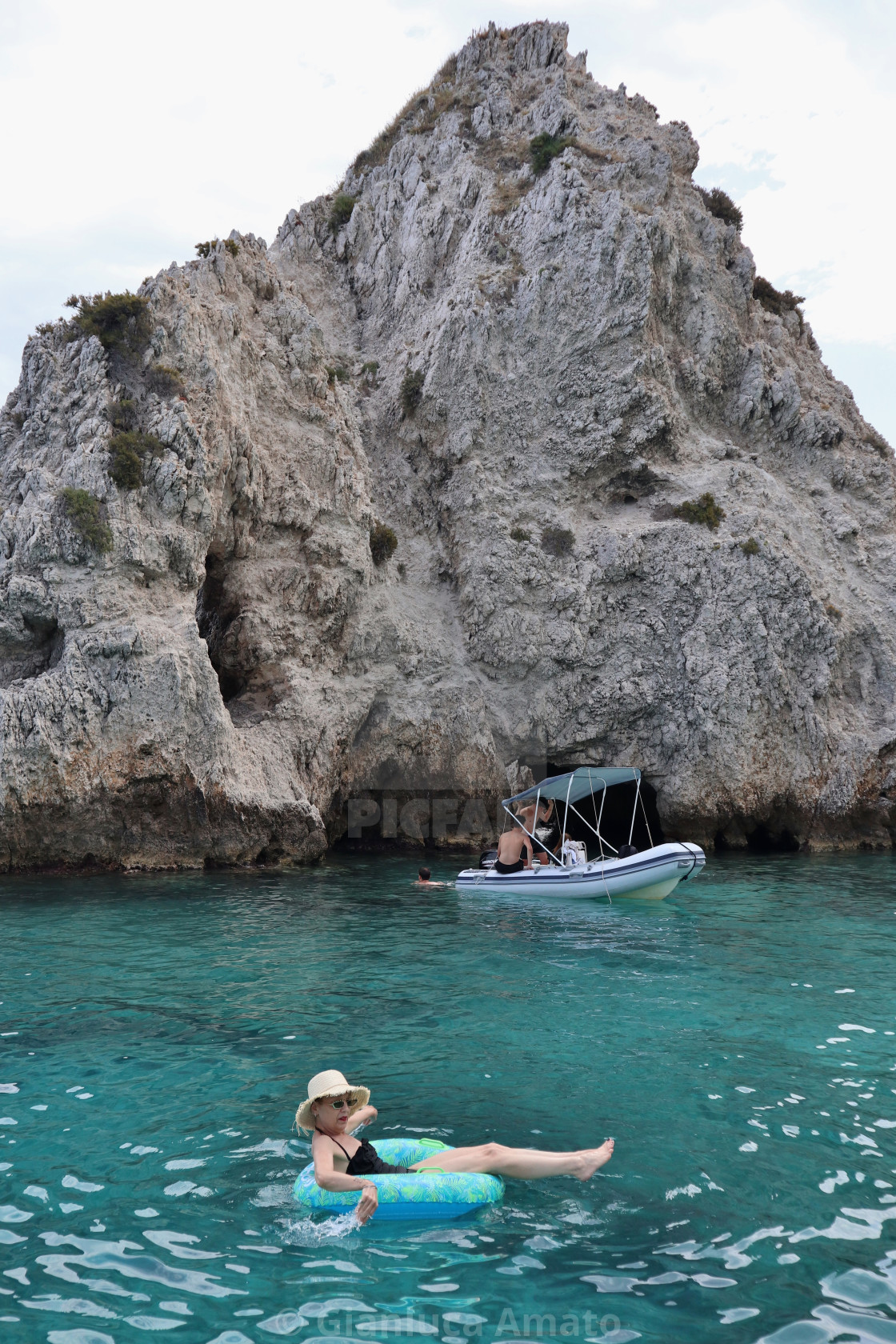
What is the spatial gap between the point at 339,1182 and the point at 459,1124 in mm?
1565

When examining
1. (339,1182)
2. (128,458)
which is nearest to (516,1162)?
(339,1182)

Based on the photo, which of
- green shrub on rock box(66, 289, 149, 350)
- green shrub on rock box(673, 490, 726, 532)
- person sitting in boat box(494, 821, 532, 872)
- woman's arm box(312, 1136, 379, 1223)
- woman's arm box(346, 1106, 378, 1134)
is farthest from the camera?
green shrub on rock box(673, 490, 726, 532)

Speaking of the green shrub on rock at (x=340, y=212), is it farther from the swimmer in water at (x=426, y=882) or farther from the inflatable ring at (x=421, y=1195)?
the inflatable ring at (x=421, y=1195)

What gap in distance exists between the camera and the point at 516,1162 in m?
5.71

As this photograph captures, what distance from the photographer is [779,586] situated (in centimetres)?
2848

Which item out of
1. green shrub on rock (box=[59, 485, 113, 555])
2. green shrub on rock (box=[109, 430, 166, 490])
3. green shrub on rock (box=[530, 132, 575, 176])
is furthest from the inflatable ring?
green shrub on rock (box=[530, 132, 575, 176])

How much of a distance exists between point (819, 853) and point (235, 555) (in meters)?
20.2

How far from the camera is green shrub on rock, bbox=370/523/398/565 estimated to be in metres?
29.9

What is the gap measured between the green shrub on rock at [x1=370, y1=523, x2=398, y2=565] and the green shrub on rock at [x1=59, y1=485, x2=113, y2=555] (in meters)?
9.93

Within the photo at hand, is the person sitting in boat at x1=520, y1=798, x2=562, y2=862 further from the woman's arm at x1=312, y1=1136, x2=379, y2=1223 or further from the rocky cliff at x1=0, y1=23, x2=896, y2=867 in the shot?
the woman's arm at x1=312, y1=1136, x2=379, y2=1223

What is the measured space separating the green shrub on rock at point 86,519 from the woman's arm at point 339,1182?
61.1 ft

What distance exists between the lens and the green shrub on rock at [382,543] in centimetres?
2991

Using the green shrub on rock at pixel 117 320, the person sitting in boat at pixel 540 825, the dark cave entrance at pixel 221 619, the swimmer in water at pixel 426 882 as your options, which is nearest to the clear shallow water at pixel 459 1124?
the swimmer in water at pixel 426 882

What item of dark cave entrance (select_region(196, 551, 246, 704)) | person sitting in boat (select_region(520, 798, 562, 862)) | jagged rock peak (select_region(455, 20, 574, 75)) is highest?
jagged rock peak (select_region(455, 20, 574, 75))
